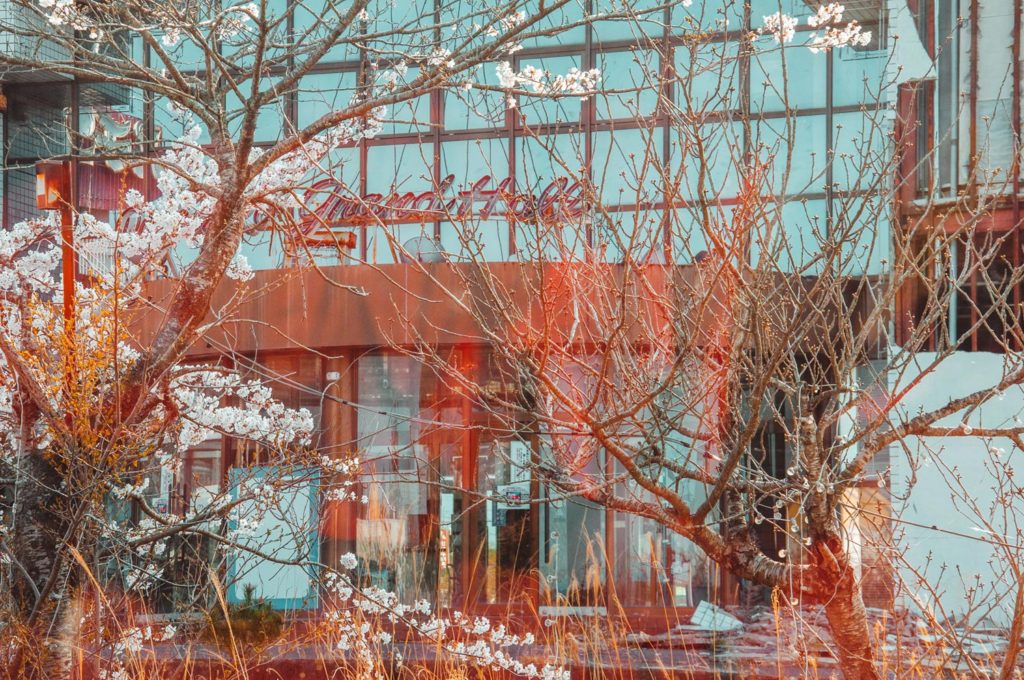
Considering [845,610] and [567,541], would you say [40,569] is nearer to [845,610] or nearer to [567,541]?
[845,610]

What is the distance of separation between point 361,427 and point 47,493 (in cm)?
787

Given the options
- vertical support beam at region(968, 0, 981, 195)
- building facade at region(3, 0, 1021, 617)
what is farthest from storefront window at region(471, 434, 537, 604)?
vertical support beam at region(968, 0, 981, 195)

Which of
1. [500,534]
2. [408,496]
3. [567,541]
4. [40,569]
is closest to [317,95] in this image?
[408,496]

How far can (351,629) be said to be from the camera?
767 centimetres

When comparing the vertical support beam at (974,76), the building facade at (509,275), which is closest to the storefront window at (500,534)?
the building facade at (509,275)

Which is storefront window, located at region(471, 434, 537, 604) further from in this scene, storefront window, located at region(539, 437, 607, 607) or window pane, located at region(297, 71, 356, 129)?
window pane, located at region(297, 71, 356, 129)

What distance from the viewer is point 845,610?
4.84m

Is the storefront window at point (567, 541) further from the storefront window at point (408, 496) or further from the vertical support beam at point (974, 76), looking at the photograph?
the vertical support beam at point (974, 76)

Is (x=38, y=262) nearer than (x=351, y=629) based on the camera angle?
No

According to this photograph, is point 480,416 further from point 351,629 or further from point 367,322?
point 351,629

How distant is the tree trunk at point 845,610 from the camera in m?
4.76

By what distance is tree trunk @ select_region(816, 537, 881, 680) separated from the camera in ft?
15.6

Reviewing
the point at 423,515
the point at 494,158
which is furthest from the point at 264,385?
the point at 494,158

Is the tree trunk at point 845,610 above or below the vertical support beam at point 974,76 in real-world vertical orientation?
below
